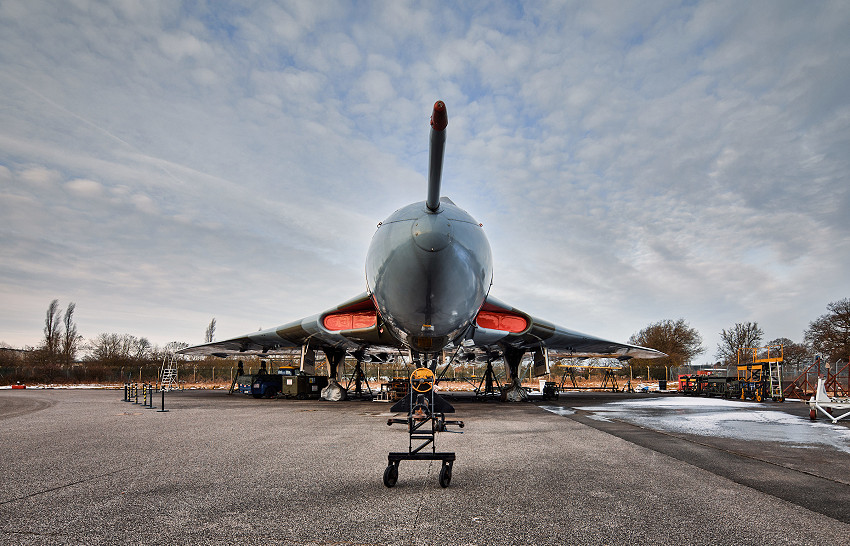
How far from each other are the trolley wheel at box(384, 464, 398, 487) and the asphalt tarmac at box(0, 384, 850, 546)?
4.4 inches

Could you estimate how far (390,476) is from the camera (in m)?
3.78

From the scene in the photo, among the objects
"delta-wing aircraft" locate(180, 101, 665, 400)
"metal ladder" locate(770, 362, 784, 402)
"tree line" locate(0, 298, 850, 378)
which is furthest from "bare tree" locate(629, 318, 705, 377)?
"delta-wing aircraft" locate(180, 101, 665, 400)

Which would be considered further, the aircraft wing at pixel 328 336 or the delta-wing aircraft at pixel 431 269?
the aircraft wing at pixel 328 336

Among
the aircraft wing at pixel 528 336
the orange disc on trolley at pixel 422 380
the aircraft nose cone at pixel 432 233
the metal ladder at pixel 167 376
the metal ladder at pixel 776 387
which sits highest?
the aircraft nose cone at pixel 432 233

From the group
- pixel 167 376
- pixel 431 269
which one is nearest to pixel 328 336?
pixel 431 269

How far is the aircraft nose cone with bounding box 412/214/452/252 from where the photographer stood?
20.1 feet

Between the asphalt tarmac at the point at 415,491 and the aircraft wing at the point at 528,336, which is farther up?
the aircraft wing at the point at 528,336

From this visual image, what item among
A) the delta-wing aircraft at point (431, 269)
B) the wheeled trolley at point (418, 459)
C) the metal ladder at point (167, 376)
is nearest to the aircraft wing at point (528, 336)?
the delta-wing aircraft at point (431, 269)

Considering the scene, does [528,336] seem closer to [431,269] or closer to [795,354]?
[431,269]

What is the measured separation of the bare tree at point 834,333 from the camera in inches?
1283

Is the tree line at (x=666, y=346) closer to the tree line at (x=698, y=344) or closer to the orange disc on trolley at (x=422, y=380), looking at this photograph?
the tree line at (x=698, y=344)

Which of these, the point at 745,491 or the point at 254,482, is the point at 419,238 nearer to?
the point at 254,482

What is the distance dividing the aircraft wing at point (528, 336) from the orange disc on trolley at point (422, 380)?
222 inches

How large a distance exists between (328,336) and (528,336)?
5.82 meters
